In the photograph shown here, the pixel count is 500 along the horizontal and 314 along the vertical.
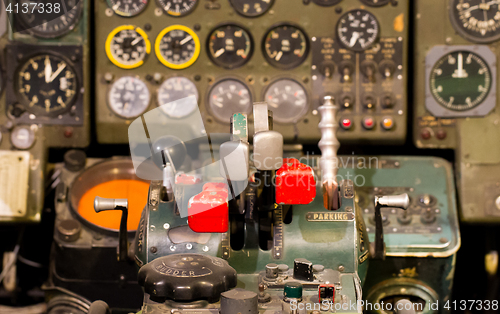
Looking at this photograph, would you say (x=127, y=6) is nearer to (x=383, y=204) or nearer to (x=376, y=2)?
(x=376, y=2)

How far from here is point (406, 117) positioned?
3.07 metres

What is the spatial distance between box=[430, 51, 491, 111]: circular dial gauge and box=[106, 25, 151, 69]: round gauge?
1.82 metres

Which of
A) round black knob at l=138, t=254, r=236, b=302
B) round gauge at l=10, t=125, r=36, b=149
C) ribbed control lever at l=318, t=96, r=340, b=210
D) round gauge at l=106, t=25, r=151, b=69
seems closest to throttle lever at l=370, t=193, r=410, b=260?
ribbed control lever at l=318, t=96, r=340, b=210

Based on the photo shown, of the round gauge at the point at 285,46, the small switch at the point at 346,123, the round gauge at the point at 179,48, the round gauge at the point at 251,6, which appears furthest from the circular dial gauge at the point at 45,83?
the small switch at the point at 346,123

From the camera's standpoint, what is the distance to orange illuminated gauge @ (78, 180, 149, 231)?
9.17 ft

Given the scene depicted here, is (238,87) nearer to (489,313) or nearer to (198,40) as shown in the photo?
(198,40)

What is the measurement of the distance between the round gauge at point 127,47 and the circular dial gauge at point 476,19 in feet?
6.36

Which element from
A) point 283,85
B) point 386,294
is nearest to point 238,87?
point 283,85

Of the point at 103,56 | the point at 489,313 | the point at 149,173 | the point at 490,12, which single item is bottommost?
the point at 489,313

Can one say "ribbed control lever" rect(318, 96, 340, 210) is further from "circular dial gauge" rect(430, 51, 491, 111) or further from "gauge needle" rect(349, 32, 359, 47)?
"circular dial gauge" rect(430, 51, 491, 111)

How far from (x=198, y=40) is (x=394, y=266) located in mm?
1788

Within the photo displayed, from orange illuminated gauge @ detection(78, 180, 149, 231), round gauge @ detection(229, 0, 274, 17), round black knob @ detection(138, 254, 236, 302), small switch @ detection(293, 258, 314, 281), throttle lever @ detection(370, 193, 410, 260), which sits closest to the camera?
round black knob @ detection(138, 254, 236, 302)

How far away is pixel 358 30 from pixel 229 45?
818 millimetres

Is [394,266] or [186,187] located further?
[394,266]
